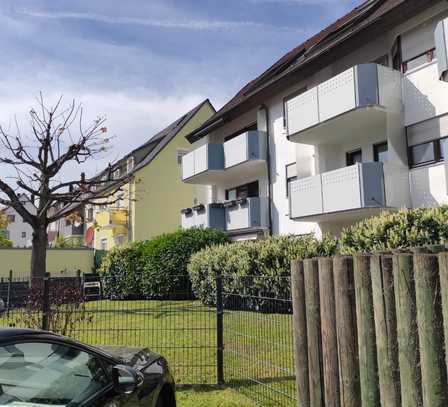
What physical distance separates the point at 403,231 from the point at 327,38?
10760 mm

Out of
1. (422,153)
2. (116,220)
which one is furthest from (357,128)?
(116,220)

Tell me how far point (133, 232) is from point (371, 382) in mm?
27307

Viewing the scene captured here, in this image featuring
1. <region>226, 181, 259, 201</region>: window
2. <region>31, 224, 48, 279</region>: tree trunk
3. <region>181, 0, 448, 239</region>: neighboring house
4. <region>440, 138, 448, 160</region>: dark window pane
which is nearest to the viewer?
<region>440, 138, 448, 160</region>: dark window pane

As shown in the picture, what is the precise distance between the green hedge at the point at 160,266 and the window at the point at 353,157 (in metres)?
5.46

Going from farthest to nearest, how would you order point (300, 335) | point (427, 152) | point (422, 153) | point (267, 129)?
point (267, 129) → point (422, 153) → point (427, 152) → point (300, 335)

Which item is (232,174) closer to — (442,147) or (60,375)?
(442,147)

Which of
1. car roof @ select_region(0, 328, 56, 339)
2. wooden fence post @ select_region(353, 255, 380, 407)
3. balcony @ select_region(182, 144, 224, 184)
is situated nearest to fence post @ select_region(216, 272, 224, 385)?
wooden fence post @ select_region(353, 255, 380, 407)

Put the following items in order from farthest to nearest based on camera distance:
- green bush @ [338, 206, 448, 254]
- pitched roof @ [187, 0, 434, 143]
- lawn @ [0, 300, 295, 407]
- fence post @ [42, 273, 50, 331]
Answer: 1. pitched roof @ [187, 0, 434, 143]
2. green bush @ [338, 206, 448, 254]
3. fence post @ [42, 273, 50, 331]
4. lawn @ [0, 300, 295, 407]

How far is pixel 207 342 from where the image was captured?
25.0 ft

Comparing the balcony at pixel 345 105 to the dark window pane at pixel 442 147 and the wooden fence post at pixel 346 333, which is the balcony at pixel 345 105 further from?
the wooden fence post at pixel 346 333

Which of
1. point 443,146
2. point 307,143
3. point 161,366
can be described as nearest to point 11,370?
point 161,366

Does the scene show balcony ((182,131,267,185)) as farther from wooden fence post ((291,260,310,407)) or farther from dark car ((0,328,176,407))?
dark car ((0,328,176,407))

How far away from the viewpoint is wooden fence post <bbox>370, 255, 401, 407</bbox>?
9.53ft

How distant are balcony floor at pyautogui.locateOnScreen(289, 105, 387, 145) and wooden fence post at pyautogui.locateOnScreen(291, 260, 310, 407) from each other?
1009 cm
